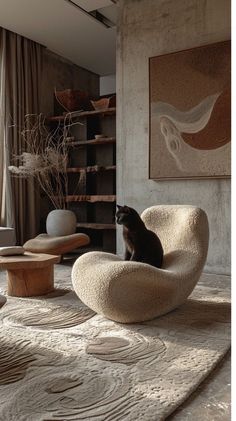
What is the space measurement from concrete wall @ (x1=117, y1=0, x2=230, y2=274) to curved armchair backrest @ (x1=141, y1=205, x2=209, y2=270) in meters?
1.23

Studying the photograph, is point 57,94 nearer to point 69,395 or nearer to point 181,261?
point 181,261

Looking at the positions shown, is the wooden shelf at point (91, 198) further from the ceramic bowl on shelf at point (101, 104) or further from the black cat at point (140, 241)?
the black cat at point (140, 241)

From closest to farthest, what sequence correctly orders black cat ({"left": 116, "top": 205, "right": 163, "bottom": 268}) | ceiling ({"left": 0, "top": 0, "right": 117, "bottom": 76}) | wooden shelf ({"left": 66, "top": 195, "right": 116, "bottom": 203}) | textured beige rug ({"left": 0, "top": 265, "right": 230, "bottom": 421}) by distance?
textured beige rug ({"left": 0, "top": 265, "right": 230, "bottom": 421}) < black cat ({"left": 116, "top": 205, "right": 163, "bottom": 268}) < ceiling ({"left": 0, "top": 0, "right": 117, "bottom": 76}) < wooden shelf ({"left": 66, "top": 195, "right": 116, "bottom": 203})

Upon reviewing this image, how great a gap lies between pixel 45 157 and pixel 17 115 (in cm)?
94

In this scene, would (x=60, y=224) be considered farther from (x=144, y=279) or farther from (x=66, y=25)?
(x=66, y=25)

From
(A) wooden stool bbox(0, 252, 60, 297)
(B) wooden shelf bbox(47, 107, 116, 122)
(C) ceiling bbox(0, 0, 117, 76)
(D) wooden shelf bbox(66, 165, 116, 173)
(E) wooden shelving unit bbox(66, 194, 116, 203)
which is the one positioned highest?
(C) ceiling bbox(0, 0, 117, 76)

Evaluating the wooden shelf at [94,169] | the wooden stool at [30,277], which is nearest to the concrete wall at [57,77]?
the wooden shelf at [94,169]

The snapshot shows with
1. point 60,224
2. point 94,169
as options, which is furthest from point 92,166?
point 60,224

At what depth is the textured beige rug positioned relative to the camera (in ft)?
4.15

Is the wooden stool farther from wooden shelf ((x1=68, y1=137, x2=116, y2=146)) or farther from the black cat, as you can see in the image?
wooden shelf ((x1=68, y1=137, x2=116, y2=146))

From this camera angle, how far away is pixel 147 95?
425 centimetres

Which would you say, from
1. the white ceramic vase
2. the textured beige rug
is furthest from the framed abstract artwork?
the textured beige rug

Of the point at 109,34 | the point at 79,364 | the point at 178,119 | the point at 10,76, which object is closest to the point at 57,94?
the point at 10,76

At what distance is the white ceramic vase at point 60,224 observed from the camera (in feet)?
14.3
